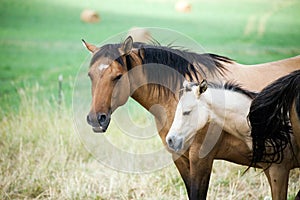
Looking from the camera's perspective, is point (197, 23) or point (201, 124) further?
point (197, 23)

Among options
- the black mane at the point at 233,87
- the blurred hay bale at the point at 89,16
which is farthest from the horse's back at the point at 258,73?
the blurred hay bale at the point at 89,16

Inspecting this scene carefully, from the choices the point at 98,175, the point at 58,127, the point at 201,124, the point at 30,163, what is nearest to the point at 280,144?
the point at 201,124

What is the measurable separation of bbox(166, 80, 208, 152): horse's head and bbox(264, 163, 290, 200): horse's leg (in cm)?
63

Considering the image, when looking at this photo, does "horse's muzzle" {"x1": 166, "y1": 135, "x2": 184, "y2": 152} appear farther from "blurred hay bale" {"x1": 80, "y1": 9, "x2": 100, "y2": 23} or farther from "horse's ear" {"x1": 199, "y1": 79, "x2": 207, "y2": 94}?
"blurred hay bale" {"x1": 80, "y1": 9, "x2": 100, "y2": 23}

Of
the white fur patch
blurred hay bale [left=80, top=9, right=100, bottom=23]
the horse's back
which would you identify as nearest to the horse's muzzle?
the white fur patch

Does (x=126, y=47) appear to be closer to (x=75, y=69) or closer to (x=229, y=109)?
(x=229, y=109)

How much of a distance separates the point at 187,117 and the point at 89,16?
8926mm

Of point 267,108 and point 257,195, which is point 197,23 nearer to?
point 257,195

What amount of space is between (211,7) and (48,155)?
680 cm

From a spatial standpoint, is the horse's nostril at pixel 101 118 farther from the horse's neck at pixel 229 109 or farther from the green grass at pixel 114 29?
the green grass at pixel 114 29

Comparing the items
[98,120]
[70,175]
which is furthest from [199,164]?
[70,175]

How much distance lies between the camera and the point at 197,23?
1209 centimetres

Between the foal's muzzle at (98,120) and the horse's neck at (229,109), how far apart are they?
2.77 ft

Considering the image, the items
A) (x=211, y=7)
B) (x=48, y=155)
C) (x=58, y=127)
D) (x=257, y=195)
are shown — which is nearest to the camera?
(x=257, y=195)
